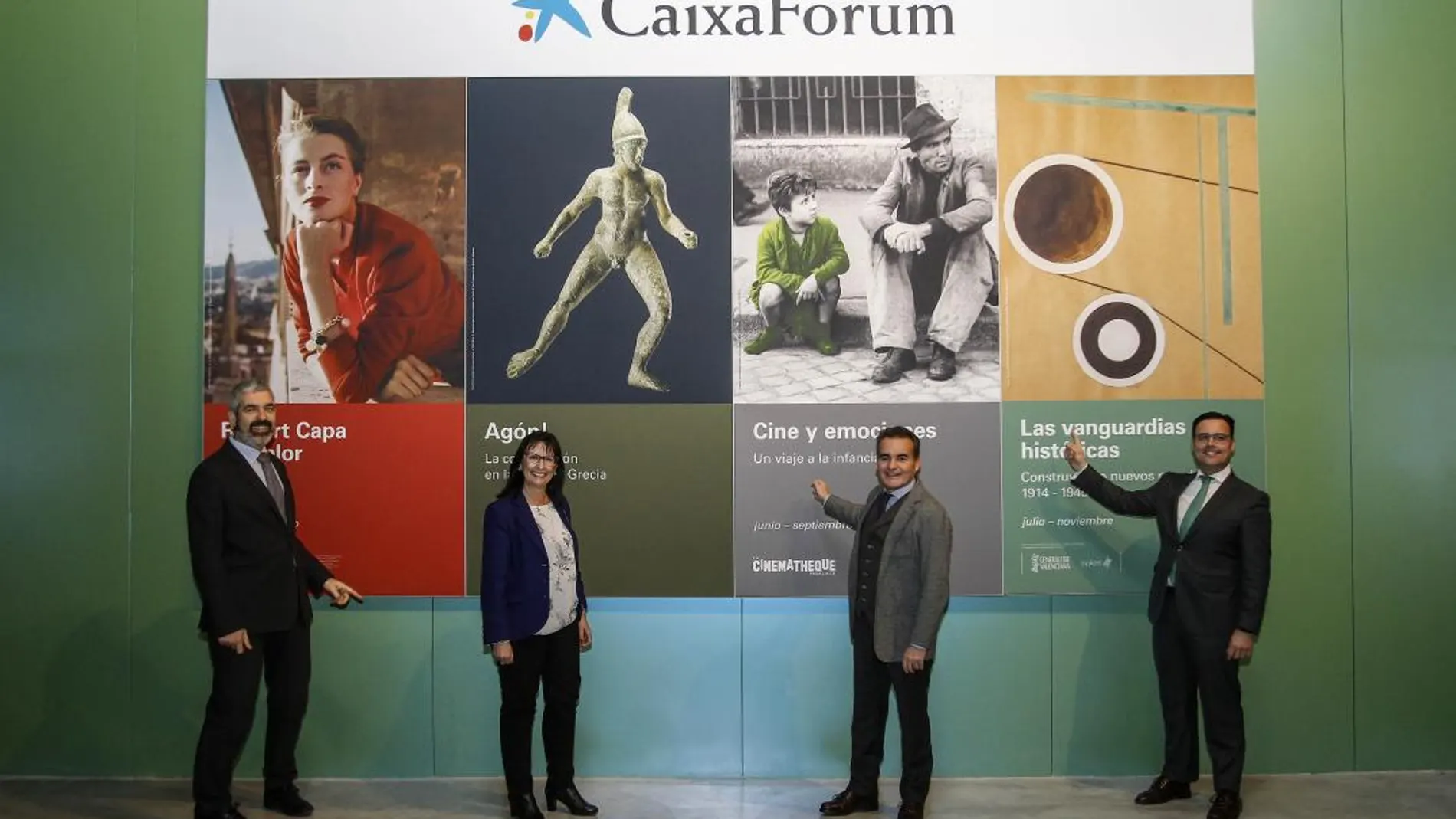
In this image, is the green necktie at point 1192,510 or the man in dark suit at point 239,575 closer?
the man in dark suit at point 239,575

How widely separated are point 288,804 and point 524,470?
1668 mm

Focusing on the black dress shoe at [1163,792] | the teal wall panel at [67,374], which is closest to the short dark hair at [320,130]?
the teal wall panel at [67,374]

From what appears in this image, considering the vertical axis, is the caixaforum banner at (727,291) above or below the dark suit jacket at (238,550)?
above

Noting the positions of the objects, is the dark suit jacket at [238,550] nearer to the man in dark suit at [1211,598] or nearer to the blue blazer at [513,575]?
the blue blazer at [513,575]

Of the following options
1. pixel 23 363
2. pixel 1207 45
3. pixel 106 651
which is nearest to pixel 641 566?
pixel 106 651

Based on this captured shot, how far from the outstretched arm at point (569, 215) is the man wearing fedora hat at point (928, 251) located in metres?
1.18

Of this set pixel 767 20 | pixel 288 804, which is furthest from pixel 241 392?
pixel 767 20

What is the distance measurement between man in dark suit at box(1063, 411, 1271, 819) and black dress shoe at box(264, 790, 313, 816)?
11.0 ft

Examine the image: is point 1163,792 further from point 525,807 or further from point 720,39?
point 720,39

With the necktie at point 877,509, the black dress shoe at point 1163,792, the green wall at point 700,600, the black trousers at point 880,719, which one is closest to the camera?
the black trousers at point 880,719

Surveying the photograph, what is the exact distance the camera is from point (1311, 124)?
207 inches

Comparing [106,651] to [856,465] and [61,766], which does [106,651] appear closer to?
[61,766]

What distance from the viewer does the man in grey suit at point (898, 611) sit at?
14.4 ft

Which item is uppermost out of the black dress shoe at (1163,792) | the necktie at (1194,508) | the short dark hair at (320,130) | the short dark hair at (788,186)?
the short dark hair at (320,130)
